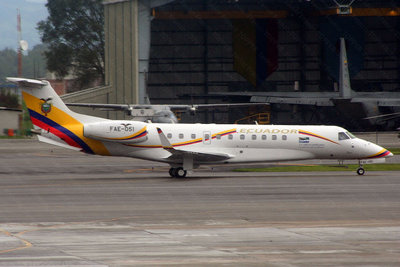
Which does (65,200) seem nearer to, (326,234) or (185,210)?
(185,210)

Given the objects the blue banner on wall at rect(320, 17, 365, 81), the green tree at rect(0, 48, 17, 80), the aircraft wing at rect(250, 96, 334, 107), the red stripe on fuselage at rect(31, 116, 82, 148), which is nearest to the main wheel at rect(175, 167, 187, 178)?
the red stripe on fuselage at rect(31, 116, 82, 148)

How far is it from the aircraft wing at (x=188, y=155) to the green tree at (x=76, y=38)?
63.2m

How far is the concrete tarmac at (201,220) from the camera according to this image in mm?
12719

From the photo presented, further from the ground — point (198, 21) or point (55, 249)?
point (198, 21)

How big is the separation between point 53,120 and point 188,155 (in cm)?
656

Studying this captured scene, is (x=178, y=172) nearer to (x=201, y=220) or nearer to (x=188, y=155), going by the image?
(x=188, y=155)

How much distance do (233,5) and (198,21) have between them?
18.0 ft

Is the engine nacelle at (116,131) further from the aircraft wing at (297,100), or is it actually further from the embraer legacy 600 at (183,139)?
the aircraft wing at (297,100)

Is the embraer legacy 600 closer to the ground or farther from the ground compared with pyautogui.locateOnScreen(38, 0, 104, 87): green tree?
closer to the ground

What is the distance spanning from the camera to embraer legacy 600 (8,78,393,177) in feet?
95.5

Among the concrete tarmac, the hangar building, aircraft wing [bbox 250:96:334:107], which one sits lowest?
the concrete tarmac

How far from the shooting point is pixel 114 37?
63906 mm

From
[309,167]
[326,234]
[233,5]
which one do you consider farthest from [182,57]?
[326,234]

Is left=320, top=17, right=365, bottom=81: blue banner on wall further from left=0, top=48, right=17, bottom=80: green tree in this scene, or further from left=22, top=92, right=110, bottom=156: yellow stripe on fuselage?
left=0, top=48, right=17, bottom=80: green tree
